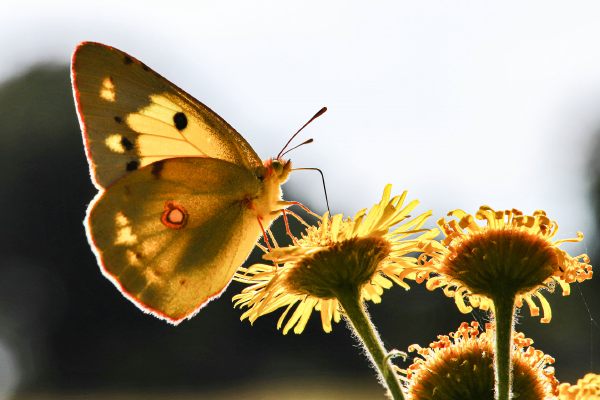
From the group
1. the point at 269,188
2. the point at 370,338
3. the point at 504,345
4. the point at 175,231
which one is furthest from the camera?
the point at 269,188

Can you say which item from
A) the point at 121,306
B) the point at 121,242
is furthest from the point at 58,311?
the point at 121,242

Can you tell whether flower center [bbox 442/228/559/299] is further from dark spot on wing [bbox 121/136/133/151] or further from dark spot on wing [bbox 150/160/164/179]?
dark spot on wing [bbox 121/136/133/151]

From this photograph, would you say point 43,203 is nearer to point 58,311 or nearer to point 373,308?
point 58,311

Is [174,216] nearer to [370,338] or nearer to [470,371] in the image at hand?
[370,338]

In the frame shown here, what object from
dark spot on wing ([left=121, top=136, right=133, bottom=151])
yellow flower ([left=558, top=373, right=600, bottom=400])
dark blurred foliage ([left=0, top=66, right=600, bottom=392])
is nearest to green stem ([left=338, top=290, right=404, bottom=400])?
yellow flower ([left=558, top=373, right=600, bottom=400])

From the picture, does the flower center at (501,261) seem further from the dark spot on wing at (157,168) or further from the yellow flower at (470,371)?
the dark spot on wing at (157,168)

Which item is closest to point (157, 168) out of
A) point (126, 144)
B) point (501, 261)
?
point (126, 144)

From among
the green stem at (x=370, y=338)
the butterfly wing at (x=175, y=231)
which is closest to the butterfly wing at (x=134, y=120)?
the butterfly wing at (x=175, y=231)
